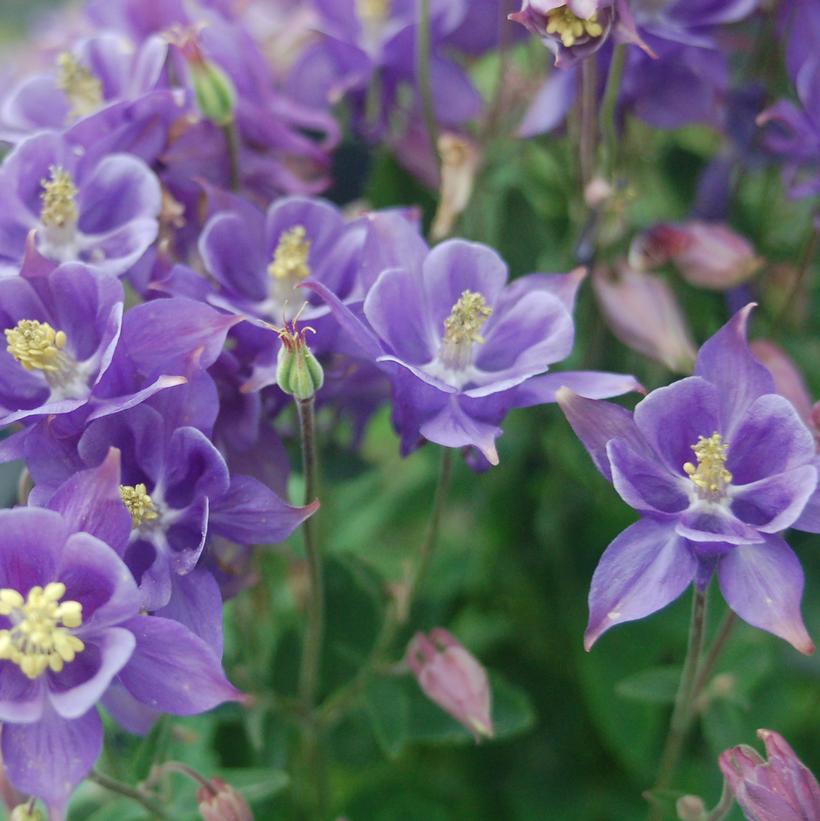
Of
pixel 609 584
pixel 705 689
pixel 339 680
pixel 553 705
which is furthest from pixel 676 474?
pixel 553 705

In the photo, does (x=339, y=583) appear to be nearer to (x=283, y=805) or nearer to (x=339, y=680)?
(x=339, y=680)

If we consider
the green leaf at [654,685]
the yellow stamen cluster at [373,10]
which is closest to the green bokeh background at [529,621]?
the green leaf at [654,685]

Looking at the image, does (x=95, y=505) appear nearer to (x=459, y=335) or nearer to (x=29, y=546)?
(x=29, y=546)

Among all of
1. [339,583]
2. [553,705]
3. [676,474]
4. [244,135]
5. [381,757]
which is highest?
[244,135]

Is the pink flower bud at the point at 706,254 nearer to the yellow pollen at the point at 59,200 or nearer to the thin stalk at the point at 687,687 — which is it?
the thin stalk at the point at 687,687

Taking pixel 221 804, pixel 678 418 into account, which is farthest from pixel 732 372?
pixel 221 804
